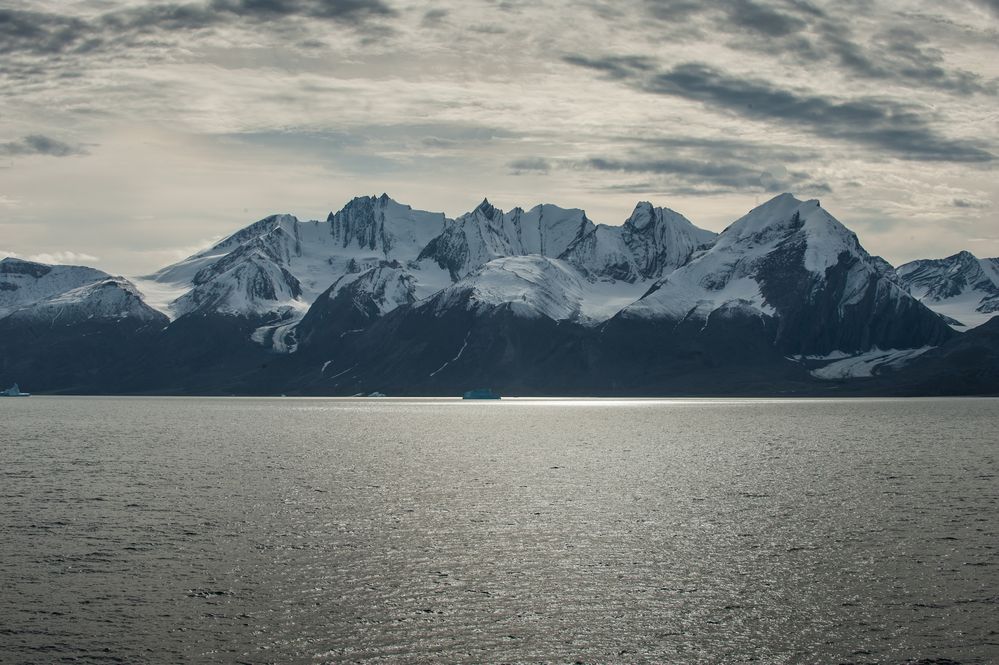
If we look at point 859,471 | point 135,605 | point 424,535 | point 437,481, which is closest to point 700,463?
point 859,471

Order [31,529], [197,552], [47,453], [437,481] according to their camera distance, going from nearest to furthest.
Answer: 1. [197,552]
2. [31,529]
3. [437,481]
4. [47,453]

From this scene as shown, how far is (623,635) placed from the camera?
61.6m

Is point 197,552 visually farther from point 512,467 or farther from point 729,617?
point 512,467

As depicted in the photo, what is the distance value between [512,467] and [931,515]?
73.1 m

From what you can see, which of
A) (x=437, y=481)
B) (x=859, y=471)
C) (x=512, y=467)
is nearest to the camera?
(x=437, y=481)

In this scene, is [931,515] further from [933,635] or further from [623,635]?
[623,635]

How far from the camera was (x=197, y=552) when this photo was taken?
277 feet

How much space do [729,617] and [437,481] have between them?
8049 cm

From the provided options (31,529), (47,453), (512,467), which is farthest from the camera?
(47,453)

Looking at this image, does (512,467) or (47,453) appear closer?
(512,467)

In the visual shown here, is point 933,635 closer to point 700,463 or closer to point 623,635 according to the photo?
point 623,635

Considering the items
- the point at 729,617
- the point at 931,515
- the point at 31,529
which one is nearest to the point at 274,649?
the point at 729,617

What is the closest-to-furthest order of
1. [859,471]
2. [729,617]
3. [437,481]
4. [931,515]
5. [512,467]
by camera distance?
[729,617], [931,515], [437,481], [859,471], [512,467]

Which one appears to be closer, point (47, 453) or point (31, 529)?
point (31, 529)
